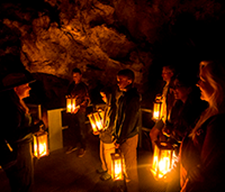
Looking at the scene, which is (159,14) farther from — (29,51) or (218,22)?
(29,51)

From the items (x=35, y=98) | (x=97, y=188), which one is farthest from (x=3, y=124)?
(x=35, y=98)

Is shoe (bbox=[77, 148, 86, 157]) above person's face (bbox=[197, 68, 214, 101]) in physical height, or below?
below

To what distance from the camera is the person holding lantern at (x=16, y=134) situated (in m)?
2.31

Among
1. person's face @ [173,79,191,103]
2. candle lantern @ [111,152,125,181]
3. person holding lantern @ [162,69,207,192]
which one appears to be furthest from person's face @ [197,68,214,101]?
candle lantern @ [111,152,125,181]

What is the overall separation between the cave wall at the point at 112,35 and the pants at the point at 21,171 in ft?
15.0

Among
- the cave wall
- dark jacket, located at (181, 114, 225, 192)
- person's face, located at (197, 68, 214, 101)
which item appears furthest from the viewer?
the cave wall

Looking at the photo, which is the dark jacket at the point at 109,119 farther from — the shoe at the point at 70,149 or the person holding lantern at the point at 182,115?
the shoe at the point at 70,149

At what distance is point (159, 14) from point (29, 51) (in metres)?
5.20

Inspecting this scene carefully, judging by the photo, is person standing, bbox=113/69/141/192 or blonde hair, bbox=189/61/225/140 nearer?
blonde hair, bbox=189/61/225/140

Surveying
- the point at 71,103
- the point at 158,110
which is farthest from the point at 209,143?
the point at 71,103

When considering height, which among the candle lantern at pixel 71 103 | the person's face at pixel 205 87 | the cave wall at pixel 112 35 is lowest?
the candle lantern at pixel 71 103

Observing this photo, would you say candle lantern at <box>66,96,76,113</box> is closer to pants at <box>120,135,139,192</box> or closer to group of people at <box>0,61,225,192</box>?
group of people at <box>0,61,225,192</box>

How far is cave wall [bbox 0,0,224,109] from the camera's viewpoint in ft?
16.6

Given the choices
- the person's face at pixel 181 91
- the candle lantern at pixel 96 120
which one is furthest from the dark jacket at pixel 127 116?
the person's face at pixel 181 91
